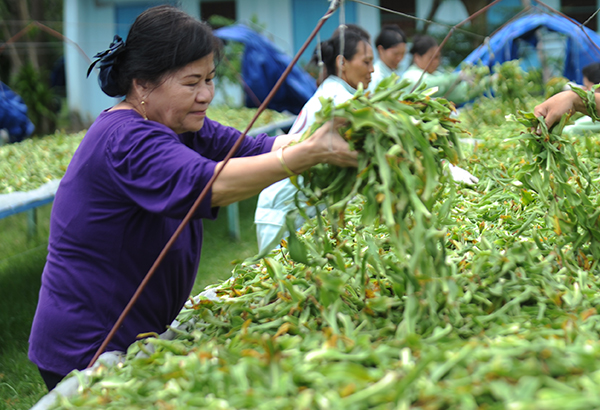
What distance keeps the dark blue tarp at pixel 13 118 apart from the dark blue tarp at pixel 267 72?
2.56 m

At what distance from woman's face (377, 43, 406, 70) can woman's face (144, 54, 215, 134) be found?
3.96 m

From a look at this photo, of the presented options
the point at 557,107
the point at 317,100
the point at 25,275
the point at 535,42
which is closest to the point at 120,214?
the point at 557,107

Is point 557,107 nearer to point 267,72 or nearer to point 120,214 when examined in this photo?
point 120,214

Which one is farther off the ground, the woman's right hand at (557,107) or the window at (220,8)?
the woman's right hand at (557,107)

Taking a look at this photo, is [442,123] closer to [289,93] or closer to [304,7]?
[289,93]

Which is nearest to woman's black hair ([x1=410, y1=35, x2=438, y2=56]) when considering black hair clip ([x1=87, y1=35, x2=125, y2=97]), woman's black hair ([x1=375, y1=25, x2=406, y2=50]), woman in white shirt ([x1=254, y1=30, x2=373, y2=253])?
woman's black hair ([x1=375, y1=25, x2=406, y2=50])

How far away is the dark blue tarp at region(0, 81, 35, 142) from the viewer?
655 centimetres

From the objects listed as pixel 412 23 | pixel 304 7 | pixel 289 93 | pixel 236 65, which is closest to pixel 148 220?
pixel 289 93

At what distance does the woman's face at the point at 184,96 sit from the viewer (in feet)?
5.69

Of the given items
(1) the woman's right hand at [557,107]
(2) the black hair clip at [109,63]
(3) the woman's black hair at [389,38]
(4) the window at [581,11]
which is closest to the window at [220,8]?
(4) the window at [581,11]

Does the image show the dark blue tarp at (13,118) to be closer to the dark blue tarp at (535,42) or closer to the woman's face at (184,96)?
the dark blue tarp at (535,42)

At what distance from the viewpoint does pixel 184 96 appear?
1.74 m

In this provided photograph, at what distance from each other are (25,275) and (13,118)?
2504 mm

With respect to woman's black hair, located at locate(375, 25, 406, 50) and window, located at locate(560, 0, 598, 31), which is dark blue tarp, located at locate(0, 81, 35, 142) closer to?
woman's black hair, located at locate(375, 25, 406, 50)
